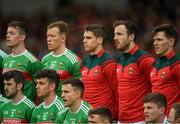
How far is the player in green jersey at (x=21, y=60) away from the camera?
1541cm

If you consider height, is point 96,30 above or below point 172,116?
above

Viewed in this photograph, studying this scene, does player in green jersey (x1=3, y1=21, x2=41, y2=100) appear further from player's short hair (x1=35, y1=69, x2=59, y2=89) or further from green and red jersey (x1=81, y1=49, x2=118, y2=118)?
green and red jersey (x1=81, y1=49, x2=118, y2=118)

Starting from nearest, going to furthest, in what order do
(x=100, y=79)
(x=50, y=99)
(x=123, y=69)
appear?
(x=123, y=69)
(x=100, y=79)
(x=50, y=99)

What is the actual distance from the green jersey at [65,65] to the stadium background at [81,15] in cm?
252

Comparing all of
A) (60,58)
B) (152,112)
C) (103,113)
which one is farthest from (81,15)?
(152,112)

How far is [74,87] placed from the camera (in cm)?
1422

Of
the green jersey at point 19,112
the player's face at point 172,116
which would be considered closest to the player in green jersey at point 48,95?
the green jersey at point 19,112

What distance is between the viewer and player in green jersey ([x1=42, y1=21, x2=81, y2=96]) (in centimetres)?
1515

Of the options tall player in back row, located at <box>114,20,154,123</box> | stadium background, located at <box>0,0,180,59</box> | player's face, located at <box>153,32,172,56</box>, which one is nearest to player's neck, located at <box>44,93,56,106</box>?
tall player in back row, located at <box>114,20,154,123</box>

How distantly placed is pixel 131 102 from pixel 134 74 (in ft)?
1.16

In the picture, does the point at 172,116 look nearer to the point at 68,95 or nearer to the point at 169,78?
the point at 169,78

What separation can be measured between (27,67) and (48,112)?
0.93 metres

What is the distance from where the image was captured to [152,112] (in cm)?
1352

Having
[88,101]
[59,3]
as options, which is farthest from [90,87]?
[59,3]
